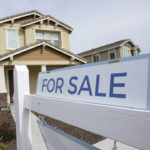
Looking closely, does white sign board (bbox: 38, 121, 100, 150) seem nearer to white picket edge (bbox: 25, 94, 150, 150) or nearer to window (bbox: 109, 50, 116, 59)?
white picket edge (bbox: 25, 94, 150, 150)

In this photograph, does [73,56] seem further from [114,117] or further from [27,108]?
[114,117]

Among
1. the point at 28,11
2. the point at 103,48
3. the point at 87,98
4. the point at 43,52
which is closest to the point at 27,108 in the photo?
the point at 87,98

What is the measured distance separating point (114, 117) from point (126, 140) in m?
0.11

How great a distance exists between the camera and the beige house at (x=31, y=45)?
32.9 feet

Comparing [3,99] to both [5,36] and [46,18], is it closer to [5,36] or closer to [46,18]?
[5,36]

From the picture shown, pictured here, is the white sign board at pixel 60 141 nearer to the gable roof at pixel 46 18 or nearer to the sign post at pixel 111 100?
the sign post at pixel 111 100

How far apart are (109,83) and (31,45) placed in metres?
10.1

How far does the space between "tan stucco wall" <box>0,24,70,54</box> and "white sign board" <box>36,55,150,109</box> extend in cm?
1150

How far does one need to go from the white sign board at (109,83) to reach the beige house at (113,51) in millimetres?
21721

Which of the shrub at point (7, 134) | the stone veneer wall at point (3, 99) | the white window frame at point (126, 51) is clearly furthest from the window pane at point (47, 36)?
the white window frame at point (126, 51)

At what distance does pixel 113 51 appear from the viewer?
77.9 feet

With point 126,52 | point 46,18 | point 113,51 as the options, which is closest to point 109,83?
point 46,18

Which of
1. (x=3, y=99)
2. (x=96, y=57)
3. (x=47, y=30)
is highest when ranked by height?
(x=47, y=30)

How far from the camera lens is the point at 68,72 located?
1.13 metres
